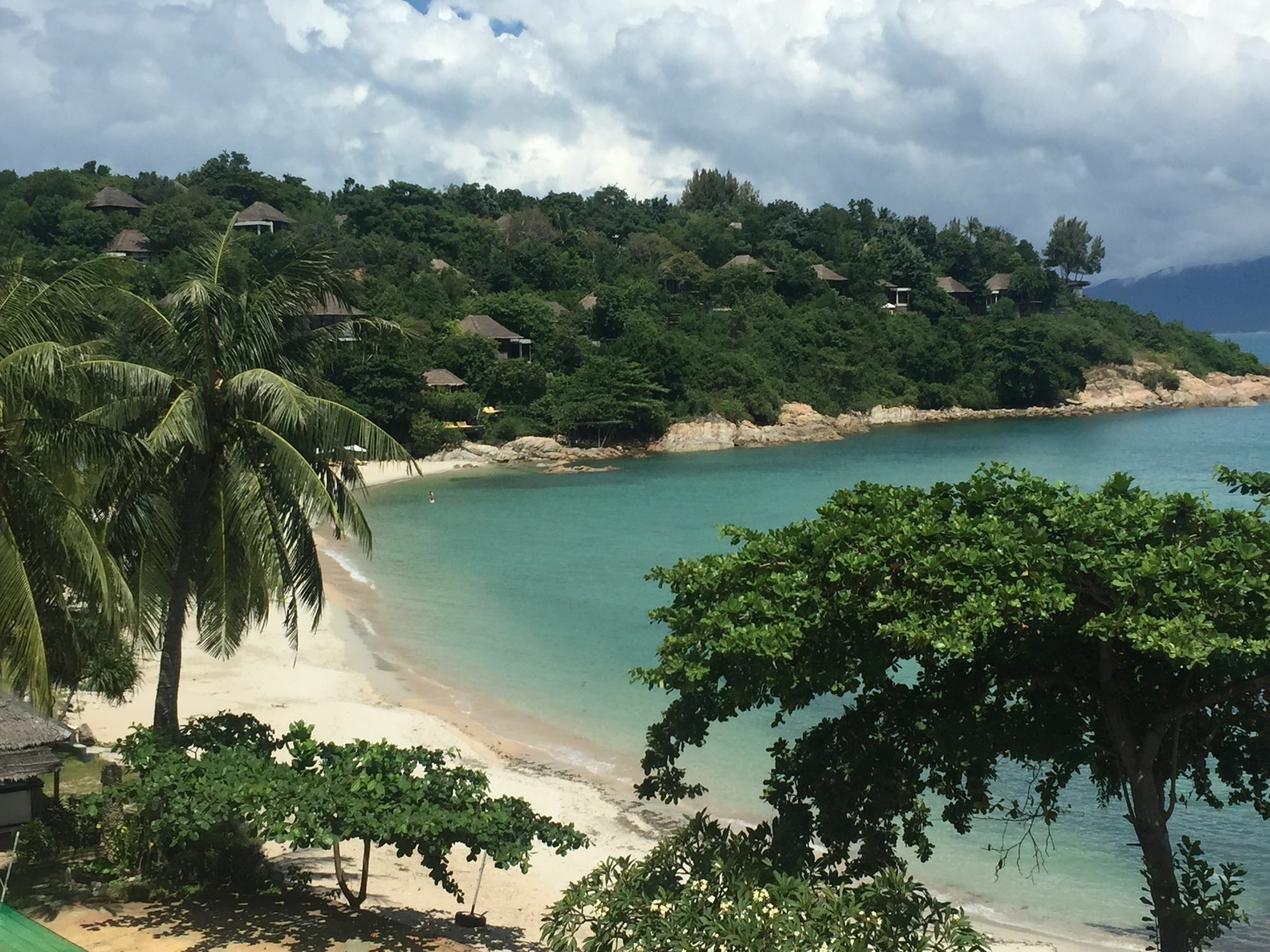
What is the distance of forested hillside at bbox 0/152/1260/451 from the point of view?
2072 inches

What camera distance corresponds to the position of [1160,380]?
75.2m

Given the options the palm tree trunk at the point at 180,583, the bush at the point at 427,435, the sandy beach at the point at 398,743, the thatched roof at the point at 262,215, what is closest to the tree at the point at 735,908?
the sandy beach at the point at 398,743

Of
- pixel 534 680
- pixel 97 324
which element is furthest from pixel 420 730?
pixel 97 324

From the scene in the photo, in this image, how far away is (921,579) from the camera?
277 inches

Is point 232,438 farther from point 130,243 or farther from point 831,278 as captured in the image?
point 831,278

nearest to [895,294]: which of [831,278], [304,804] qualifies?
[831,278]

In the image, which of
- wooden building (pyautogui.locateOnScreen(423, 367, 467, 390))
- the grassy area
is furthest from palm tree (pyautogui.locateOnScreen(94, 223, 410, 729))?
wooden building (pyautogui.locateOnScreen(423, 367, 467, 390))

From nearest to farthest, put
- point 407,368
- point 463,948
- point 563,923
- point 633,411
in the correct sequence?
point 563,923 → point 463,948 → point 407,368 → point 633,411

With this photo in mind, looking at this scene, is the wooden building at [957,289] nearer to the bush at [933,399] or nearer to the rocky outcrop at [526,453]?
the bush at [933,399]

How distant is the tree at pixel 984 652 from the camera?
6.79 m

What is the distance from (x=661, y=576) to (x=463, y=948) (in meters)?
3.40

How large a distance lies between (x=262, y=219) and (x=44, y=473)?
197 feet

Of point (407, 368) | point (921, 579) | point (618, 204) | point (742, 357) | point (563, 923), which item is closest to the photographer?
point (921, 579)

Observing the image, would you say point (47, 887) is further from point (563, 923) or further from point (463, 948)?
point (563, 923)
